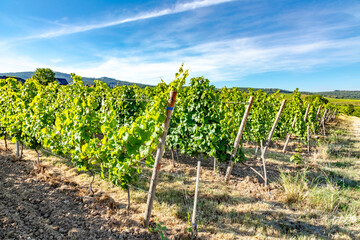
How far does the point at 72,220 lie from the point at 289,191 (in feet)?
15.4

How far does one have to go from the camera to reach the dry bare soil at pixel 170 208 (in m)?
3.26

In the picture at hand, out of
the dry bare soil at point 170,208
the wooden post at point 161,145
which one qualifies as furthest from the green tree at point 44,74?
the wooden post at point 161,145

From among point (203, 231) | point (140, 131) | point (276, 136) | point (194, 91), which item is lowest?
point (203, 231)

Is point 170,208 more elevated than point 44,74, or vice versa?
point 44,74

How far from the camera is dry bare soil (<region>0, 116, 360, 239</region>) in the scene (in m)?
3.26

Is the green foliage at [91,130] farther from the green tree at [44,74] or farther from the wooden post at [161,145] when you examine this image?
the green tree at [44,74]

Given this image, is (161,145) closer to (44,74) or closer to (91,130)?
(91,130)

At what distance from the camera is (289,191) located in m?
4.54

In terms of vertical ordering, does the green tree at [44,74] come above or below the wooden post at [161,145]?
above

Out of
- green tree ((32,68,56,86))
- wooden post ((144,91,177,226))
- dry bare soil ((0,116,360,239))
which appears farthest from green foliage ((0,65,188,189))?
green tree ((32,68,56,86))

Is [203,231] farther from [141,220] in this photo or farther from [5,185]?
[5,185]

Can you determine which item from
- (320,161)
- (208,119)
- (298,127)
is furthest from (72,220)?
(298,127)

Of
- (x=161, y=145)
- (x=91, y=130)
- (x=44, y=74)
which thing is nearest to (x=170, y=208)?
(x=161, y=145)

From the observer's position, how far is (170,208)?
12.9 feet
